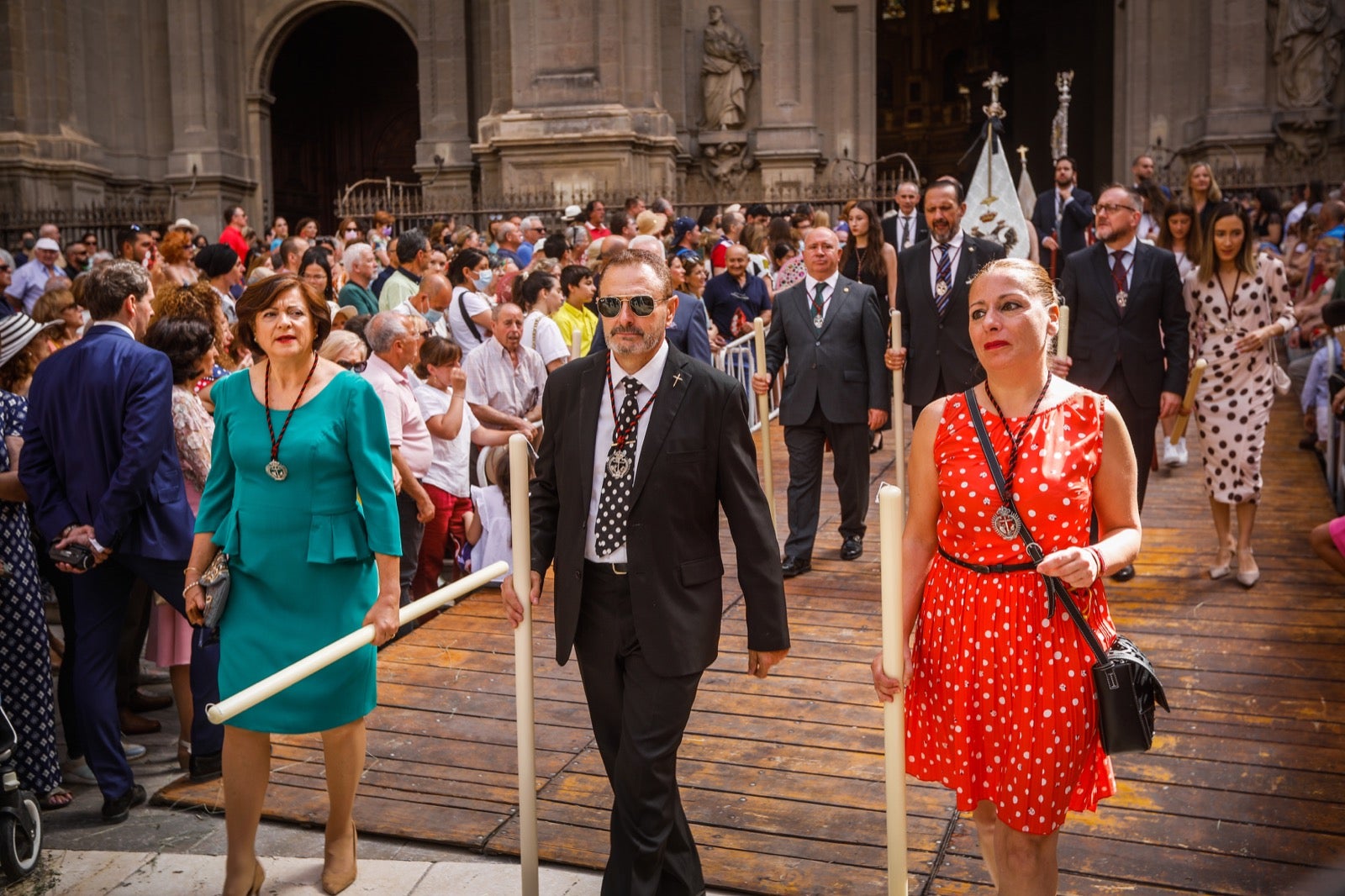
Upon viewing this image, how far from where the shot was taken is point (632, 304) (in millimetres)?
3812

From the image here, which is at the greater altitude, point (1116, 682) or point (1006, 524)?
point (1006, 524)

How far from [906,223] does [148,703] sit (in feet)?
24.4

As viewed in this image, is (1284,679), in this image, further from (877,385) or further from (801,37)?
(801,37)

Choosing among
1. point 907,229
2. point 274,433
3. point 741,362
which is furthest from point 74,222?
point 274,433

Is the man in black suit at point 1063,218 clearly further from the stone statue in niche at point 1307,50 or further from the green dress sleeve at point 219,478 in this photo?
the stone statue in niche at point 1307,50

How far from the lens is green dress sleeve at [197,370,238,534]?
4270 millimetres

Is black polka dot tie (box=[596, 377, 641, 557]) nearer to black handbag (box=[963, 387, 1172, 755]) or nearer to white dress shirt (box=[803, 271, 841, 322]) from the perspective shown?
black handbag (box=[963, 387, 1172, 755])

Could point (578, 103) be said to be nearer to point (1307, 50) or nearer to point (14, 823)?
point (1307, 50)

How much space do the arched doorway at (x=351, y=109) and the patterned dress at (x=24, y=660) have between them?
92.6 feet

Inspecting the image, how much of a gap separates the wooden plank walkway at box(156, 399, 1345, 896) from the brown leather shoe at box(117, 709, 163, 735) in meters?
0.72

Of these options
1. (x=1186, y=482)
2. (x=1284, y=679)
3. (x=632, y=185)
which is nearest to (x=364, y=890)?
(x=1284, y=679)

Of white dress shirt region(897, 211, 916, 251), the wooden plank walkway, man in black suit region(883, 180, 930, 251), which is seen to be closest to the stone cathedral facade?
man in black suit region(883, 180, 930, 251)

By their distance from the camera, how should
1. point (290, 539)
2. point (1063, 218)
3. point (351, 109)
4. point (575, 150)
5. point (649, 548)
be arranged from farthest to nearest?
point (351, 109) → point (575, 150) → point (1063, 218) → point (290, 539) → point (649, 548)

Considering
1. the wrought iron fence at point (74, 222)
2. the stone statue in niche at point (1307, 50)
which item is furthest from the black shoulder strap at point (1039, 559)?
the wrought iron fence at point (74, 222)
